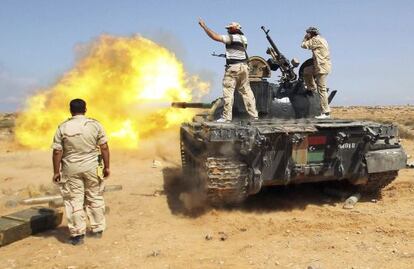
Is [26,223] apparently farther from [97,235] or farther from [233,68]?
[233,68]

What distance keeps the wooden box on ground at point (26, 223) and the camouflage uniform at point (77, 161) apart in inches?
32.0

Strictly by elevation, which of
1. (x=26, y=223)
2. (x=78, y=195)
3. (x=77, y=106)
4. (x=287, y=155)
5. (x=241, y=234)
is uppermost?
(x=77, y=106)

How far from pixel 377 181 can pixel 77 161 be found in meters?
4.99

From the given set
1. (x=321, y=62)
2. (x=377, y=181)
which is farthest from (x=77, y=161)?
(x=321, y=62)

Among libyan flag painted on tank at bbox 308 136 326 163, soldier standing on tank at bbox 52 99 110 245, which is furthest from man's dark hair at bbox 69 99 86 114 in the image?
libyan flag painted on tank at bbox 308 136 326 163

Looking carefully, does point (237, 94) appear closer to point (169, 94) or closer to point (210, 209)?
point (210, 209)

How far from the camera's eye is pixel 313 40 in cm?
930

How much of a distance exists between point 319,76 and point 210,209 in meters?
3.35

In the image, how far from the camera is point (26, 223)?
676 centimetres

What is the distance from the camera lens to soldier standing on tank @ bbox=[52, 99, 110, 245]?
20.5 ft

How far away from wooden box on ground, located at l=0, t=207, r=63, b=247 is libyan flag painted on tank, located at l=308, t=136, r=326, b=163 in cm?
382

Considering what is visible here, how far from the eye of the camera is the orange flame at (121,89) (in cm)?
1784

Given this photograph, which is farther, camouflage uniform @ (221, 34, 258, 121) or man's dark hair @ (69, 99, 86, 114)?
camouflage uniform @ (221, 34, 258, 121)

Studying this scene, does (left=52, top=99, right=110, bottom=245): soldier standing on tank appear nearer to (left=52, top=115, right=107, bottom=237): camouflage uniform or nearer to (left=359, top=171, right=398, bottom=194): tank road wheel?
(left=52, top=115, right=107, bottom=237): camouflage uniform
